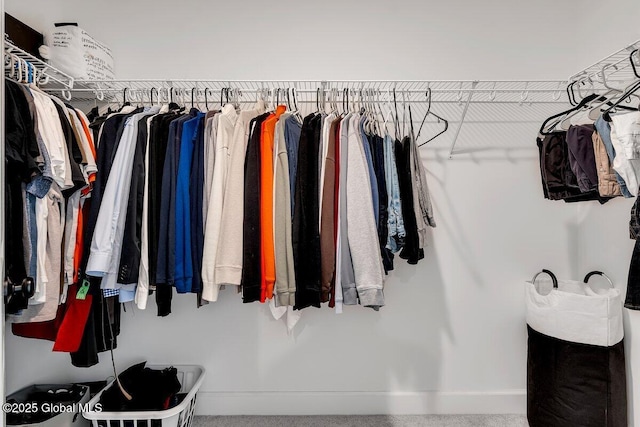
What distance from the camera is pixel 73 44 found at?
63.8 inches

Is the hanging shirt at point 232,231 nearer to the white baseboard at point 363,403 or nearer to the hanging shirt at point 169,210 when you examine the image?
the hanging shirt at point 169,210

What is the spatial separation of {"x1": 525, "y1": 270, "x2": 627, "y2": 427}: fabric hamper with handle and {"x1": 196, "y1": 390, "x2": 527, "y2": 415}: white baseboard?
0.76 ft

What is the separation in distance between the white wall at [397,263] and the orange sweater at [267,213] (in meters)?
0.65

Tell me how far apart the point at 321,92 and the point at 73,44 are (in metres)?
1.18

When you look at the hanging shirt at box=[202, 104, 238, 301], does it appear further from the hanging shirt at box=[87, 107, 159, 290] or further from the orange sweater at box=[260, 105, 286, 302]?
the hanging shirt at box=[87, 107, 159, 290]

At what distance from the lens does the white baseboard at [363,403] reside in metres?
1.92

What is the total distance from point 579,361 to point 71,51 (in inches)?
108

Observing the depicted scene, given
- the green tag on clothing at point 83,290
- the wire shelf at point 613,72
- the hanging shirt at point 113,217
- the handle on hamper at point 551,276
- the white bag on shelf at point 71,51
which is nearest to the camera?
the hanging shirt at point 113,217

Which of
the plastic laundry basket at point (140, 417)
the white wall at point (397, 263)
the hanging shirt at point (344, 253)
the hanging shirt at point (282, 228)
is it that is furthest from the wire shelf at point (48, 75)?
the plastic laundry basket at point (140, 417)

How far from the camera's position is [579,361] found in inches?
61.3

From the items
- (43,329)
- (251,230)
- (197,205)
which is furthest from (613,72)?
(43,329)

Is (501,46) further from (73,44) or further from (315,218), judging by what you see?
(73,44)

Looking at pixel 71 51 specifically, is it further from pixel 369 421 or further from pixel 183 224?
pixel 369 421

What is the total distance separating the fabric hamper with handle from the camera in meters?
1.51
